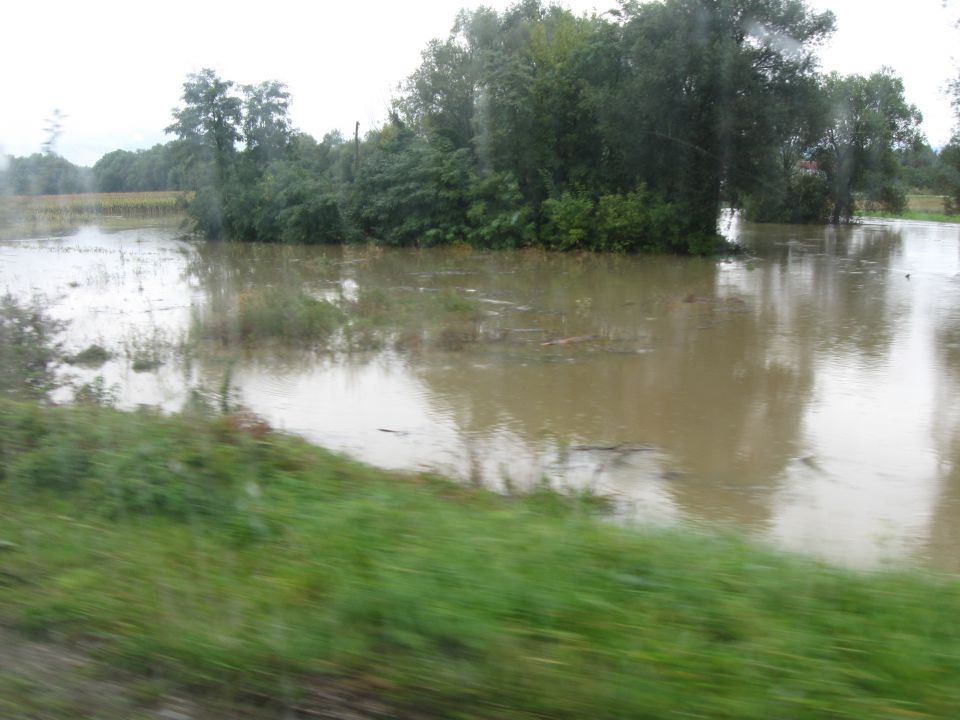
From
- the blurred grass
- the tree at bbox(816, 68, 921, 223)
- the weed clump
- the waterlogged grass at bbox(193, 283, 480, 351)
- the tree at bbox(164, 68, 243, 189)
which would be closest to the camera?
the weed clump

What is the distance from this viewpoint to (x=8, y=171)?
9695 millimetres

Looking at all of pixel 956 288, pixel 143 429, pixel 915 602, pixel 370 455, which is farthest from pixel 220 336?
pixel 956 288

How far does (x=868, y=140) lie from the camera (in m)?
51.8

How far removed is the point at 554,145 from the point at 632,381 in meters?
23.8

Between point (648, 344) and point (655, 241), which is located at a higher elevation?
point (655, 241)

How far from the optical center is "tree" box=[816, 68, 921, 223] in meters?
51.1

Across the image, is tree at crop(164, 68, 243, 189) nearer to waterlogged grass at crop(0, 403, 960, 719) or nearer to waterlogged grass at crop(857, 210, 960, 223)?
waterlogged grass at crop(0, 403, 960, 719)

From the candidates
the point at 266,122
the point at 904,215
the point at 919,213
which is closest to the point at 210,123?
the point at 266,122

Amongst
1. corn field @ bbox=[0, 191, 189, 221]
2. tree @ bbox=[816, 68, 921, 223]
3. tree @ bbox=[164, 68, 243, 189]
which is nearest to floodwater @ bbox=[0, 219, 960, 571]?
corn field @ bbox=[0, 191, 189, 221]

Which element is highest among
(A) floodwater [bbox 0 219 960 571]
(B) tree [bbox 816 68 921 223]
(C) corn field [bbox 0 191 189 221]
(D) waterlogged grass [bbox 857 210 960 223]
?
(B) tree [bbox 816 68 921 223]

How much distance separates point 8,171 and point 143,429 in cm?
500

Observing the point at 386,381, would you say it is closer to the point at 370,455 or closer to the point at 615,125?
the point at 370,455

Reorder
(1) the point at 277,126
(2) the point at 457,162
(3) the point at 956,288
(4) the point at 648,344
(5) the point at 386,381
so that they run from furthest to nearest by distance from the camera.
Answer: (1) the point at 277,126, (2) the point at 457,162, (3) the point at 956,288, (4) the point at 648,344, (5) the point at 386,381

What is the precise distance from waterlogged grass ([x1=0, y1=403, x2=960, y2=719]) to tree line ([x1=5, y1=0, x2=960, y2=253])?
1813cm
